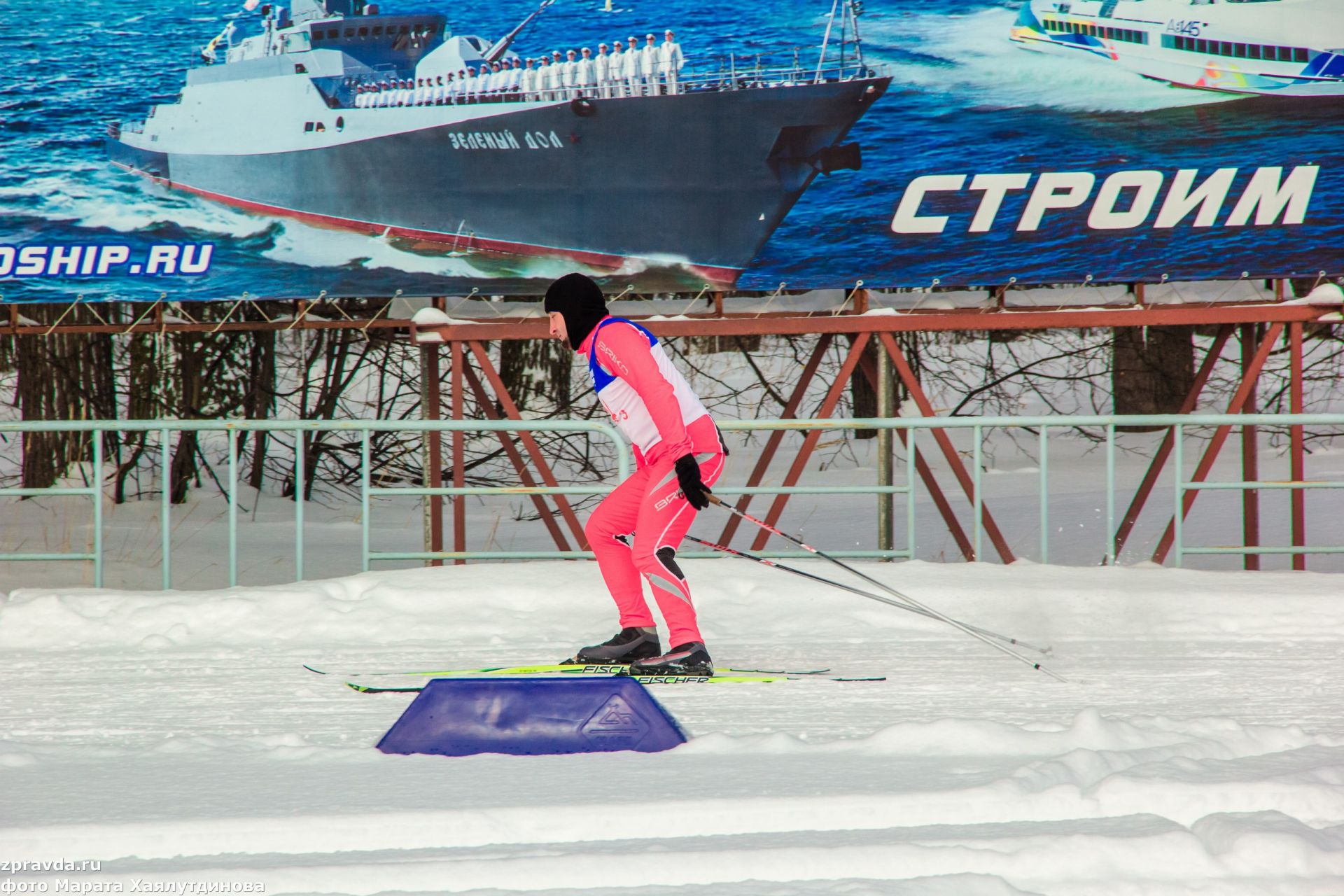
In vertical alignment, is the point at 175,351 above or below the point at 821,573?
above

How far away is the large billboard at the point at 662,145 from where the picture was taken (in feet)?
29.6

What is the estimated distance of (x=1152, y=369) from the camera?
14117 millimetres

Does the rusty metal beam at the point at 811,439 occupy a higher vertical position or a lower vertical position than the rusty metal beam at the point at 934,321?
lower

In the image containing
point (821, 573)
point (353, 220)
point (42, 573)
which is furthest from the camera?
point (42, 573)

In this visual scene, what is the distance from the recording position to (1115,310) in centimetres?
885

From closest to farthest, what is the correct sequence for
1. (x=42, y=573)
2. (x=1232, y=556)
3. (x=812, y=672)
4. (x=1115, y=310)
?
1. (x=812, y=672)
2. (x=1115, y=310)
3. (x=42, y=573)
4. (x=1232, y=556)

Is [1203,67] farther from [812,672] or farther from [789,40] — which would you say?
[812,672]

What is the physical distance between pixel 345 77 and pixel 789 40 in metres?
3.57

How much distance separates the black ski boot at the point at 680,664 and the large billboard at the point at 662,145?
507 cm

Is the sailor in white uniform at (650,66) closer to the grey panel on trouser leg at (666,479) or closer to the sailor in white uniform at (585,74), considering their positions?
the sailor in white uniform at (585,74)

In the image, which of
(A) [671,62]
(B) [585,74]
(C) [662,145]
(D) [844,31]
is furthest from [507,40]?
(D) [844,31]

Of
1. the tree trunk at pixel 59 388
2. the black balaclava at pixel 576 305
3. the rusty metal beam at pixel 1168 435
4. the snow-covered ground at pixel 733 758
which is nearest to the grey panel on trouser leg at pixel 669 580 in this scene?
the snow-covered ground at pixel 733 758

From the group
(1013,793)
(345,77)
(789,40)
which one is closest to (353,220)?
(345,77)

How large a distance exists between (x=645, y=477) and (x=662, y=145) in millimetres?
5201
